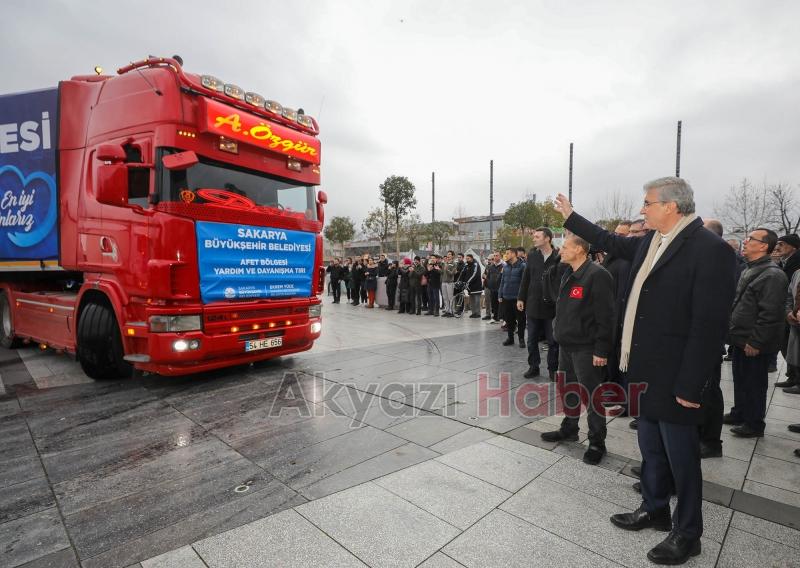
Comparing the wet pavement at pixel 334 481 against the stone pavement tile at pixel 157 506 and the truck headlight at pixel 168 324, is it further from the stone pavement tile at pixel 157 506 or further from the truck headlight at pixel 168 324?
the truck headlight at pixel 168 324

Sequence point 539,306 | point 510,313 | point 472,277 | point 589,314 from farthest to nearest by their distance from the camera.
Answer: point 472,277, point 510,313, point 539,306, point 589,314

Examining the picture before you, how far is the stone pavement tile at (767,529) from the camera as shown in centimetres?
240

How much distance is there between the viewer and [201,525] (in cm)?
258

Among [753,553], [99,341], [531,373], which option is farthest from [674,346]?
[99,341]

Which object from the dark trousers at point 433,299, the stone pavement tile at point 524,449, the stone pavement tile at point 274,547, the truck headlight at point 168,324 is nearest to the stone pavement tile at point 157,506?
the stone pavement tile at point 274,547

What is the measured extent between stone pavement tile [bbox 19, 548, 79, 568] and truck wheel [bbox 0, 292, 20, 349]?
7114 millimetres

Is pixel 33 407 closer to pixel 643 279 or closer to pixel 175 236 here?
pixel 175 236

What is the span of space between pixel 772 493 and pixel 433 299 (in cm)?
1100

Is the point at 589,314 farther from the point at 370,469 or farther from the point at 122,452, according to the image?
the point at 122,452

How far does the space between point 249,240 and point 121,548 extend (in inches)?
143

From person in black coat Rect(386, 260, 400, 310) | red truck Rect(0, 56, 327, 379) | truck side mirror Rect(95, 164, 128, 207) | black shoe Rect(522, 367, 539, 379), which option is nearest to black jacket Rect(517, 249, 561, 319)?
black shoe Rect(522, 367, 539, 379)

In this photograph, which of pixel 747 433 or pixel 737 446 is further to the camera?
pixel 747 433

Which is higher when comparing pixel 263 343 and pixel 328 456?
pixel 263 343

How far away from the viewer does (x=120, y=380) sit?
5754mm
